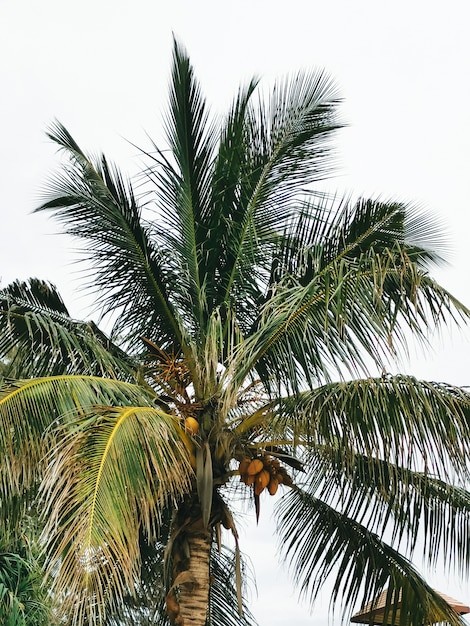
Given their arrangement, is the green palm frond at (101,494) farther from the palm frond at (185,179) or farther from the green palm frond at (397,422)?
the palm frond at (185,179)

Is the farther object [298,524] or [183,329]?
[298,524]

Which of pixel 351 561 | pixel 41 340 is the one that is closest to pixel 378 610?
pixel 351 561

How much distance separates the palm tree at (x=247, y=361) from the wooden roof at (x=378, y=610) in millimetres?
124

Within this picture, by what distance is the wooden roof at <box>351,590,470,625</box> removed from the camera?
7676mm

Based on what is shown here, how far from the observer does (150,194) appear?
801 centimetres

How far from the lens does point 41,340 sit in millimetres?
6902

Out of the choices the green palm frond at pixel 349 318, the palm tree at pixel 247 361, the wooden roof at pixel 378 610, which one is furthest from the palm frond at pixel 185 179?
the wooden roof at pixel 378 610

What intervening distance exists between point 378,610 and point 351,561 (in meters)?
0.51

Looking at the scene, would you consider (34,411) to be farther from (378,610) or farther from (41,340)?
(378,610)

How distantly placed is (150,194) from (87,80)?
81.5 inches

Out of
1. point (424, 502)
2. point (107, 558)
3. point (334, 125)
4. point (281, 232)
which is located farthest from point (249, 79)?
point (107, 558)

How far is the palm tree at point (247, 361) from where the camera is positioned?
6117 mm

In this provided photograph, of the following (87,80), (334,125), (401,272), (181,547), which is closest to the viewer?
(401,272)

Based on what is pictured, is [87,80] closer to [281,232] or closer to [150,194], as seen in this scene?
[150,194]
